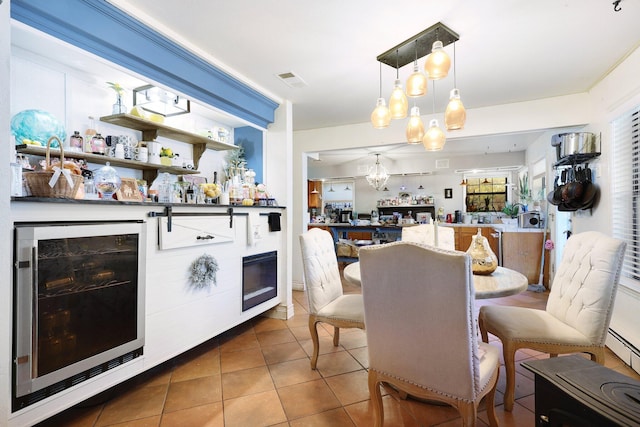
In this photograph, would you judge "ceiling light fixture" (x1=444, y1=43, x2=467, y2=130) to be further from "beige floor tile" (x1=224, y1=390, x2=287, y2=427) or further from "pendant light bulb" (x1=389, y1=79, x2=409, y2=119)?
"beige floor tile" (x1=224, y1=390, x2=287, y2=427)

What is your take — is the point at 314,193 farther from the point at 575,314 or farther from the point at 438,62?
the point at 575,314

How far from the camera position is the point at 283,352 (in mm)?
2500

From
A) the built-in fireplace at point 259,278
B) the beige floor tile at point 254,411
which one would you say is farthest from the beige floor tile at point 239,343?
the beige floor tile at point 254,411

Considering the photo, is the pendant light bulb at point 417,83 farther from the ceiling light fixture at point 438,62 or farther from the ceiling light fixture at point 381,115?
the ceiling light fixture at point 381,115

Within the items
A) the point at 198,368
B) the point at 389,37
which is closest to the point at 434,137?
the point at 389,37

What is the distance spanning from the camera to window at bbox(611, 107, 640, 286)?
7.74 feet

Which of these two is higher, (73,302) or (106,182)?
(106,182)

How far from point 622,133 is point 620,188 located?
46 centimetres

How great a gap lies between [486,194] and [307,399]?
6.94 metres

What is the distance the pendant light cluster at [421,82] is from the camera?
170 cm

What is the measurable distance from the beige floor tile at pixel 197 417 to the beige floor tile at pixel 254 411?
43 millimetres

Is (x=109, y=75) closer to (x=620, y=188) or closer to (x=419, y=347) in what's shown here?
(x=419, y=347)

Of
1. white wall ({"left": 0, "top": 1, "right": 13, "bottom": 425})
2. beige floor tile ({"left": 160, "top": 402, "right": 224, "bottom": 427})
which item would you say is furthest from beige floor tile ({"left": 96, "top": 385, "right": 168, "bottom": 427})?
white wall ({"left": 0, "top": 1, "right": 13, "bottom": 425})

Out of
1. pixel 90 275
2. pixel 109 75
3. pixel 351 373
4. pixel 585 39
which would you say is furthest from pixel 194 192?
pixel 585 39
